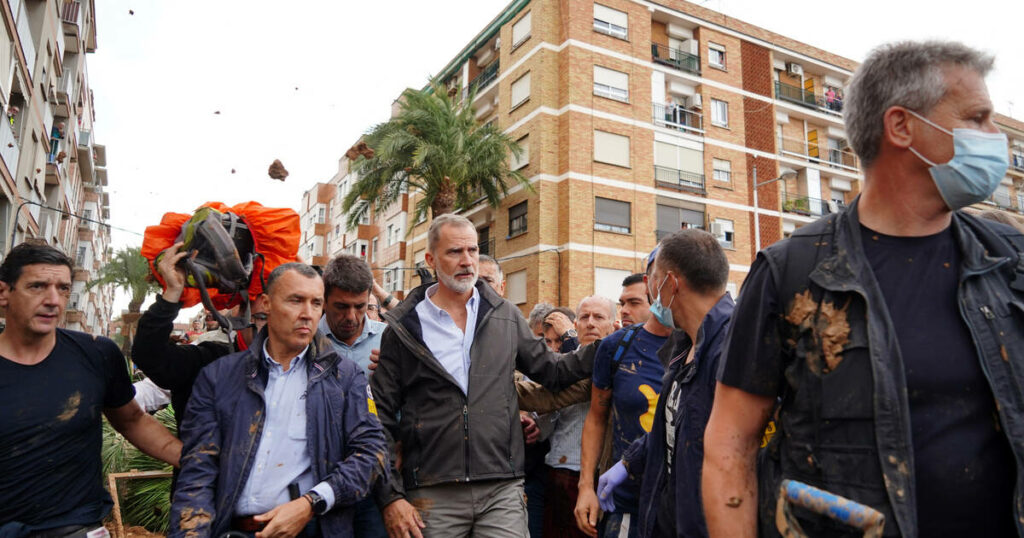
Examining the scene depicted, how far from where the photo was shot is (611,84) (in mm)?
25844

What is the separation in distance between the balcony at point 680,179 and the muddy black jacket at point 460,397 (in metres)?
23.2

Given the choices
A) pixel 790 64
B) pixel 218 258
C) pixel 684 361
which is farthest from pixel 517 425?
pixel 790 64

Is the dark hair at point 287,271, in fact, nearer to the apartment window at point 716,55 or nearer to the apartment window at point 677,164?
the apartment window at point 677,164

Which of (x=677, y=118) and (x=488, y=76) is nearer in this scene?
(x=677, y=118)

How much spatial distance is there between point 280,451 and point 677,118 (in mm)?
26642

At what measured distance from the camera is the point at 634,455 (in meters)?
3.12

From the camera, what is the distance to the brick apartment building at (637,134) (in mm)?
24344

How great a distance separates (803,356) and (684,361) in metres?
1.16

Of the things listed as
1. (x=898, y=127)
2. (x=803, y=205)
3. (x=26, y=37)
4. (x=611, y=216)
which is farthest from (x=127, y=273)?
(x=898, y=127)

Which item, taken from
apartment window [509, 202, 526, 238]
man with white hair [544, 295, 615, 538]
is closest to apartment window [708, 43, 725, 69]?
apartment window [509, 202, 526, 238]

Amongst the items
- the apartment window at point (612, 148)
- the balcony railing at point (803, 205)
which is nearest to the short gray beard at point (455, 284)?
the apartment window at point (612, 148)

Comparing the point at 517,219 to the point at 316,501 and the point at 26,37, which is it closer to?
the point at 26,37

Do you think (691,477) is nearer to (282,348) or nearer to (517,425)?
(517,425)

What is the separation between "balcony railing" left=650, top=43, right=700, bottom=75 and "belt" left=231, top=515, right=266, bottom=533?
27.1 metres
